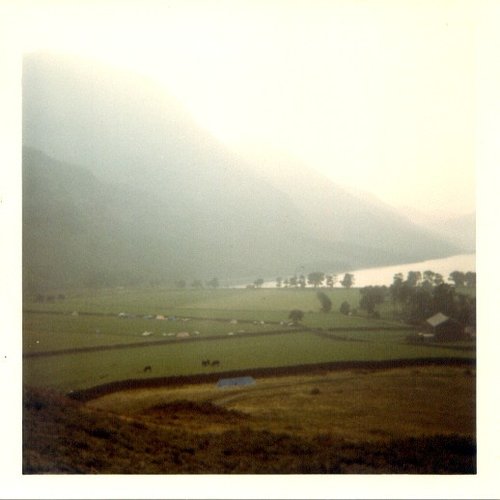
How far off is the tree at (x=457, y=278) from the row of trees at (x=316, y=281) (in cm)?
58

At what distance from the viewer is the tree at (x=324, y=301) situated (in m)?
3.13

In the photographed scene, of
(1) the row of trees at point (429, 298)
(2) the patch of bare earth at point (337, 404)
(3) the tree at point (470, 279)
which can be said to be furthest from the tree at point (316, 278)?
(3) the tree at point (470, 279)

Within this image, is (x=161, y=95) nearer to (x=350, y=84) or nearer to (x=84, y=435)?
(x=350, y=84)

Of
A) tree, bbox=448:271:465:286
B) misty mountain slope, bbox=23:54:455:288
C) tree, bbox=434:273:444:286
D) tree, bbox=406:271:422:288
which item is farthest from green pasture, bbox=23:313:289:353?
tree, bbox=448:271:465:286

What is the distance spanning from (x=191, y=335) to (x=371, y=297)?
1.11m

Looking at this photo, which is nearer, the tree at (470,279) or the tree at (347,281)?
the tree at (470,279)

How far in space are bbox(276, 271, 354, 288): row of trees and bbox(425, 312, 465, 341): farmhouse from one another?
0.53 meters

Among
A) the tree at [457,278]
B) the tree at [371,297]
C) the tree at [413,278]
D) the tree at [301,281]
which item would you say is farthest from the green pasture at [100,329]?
the tree at [457,278]

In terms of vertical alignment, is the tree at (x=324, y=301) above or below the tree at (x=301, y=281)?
below

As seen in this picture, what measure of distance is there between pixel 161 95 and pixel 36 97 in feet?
2.47

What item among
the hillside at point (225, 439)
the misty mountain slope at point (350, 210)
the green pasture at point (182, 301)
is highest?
the misty mountain slope at point (350, 210)

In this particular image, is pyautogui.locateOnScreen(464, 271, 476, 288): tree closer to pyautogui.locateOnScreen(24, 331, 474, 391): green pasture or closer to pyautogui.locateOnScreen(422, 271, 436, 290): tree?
pyautogui.locateOnScreen(422, 271, 436, 290): tree

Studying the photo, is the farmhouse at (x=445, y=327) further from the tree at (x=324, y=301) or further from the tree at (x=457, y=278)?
the tree at (x=324, y=301)

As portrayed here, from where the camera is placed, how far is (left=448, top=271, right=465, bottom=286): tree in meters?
3.05
